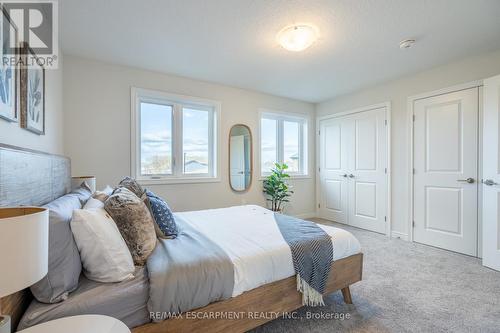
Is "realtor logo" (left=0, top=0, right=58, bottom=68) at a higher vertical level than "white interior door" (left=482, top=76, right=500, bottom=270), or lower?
higher

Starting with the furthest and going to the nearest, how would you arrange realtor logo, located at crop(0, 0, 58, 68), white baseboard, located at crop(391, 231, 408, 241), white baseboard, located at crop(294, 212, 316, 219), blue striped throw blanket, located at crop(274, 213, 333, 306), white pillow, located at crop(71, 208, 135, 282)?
1. white baseboard, located at crop(294, 212, 316, 219)
2. white baseboard, located at crop(391, 231, 408, 241)
3. blue striped throw blanket, located at crop(274, 213, 333, 306)
4. realtor logo, located at crop(0, 0, 58, 68)
5. white pillow, located at crop(71, 208, 135, 282)

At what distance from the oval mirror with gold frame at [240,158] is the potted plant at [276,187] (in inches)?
14.1

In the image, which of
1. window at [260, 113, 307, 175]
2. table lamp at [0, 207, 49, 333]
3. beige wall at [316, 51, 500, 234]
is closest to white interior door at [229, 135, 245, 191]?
window at [260, 113, 307, 175]

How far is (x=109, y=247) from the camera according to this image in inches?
44.5

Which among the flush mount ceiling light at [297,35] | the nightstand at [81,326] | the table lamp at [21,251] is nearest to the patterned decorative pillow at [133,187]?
→ the nightstand at [81,326]

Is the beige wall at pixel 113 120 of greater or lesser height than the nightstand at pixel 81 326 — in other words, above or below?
above

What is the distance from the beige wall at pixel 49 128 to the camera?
135 cm

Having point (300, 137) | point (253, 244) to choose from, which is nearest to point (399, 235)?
point (300, 137)

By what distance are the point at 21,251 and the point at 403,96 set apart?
13.9 feet

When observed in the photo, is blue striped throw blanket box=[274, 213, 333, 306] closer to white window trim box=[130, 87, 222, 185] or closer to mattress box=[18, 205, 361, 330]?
mattress box=[18, 205, 361, 330]

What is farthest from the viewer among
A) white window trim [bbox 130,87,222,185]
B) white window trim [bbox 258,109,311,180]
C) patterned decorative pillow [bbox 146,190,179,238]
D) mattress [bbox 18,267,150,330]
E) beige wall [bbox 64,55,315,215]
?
white window trim [bbox 258,109,311,180]

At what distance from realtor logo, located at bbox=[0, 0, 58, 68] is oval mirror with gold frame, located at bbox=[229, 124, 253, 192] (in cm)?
235

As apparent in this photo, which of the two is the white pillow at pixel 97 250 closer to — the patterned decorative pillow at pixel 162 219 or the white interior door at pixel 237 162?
the patterned decorative pillow at pixel 162 219

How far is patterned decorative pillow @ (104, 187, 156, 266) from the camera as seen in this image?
1.30 metres
